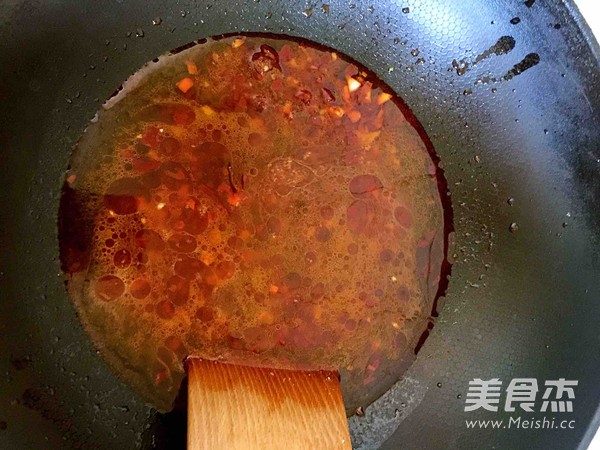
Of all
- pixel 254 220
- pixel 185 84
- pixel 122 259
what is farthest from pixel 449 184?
pixel 122 259

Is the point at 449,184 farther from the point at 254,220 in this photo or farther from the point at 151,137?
the point at 151,137

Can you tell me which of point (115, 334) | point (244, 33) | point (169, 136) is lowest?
point (115, 334)

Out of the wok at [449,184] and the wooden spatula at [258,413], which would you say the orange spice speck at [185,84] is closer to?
the wok at [449,184]

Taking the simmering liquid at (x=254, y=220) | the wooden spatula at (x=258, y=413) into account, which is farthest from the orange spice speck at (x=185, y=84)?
the wooden spatula at (x=258, y=413)

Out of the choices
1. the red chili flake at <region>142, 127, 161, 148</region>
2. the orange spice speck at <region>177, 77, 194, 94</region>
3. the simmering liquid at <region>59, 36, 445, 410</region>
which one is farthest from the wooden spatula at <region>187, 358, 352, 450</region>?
the orange spice speck at <region>177, 77, 194, 94</region>

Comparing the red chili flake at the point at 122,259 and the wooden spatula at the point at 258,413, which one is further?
the red chili flake at the point at 122,259

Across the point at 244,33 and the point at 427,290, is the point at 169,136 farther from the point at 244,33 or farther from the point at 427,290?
the point at 427,290

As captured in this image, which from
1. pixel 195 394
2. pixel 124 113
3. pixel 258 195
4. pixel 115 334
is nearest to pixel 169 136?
pixel 124 113
